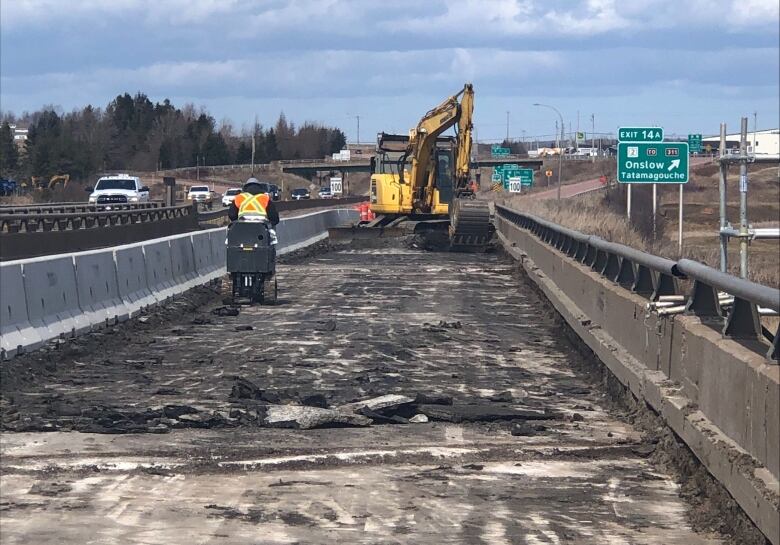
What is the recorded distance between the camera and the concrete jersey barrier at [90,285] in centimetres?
1388

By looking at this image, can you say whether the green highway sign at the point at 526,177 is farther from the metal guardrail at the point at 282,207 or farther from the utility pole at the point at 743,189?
the utility pole at the point at 743,189

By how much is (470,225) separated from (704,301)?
31030 mm

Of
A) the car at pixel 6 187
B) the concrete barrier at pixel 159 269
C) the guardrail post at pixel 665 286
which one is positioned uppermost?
the guardrail post at pixel 665 286

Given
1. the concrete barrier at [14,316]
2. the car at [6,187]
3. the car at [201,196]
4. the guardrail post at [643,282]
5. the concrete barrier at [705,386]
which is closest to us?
the concrete barrier at [705,386]

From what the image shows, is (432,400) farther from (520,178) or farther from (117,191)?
(520,178)

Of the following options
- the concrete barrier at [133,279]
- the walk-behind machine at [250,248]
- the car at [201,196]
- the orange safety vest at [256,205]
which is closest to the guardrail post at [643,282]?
the concrete barrier at [133,279]

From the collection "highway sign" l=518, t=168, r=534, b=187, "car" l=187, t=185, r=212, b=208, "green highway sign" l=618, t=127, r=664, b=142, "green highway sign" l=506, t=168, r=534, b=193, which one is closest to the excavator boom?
"green highway sign" l=618, t=127, r=664, b=142

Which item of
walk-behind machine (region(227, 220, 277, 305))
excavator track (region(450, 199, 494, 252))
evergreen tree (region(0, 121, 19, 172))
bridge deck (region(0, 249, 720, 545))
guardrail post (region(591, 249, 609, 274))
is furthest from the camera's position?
evergreen tree (region(0, 121, 19, 172))

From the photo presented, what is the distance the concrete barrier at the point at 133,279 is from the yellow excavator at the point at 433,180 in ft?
69.8

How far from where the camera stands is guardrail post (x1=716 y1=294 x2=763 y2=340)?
8.18m

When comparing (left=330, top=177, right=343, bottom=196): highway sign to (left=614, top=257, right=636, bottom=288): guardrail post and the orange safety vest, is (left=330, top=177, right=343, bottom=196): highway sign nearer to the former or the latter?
the orange safety vest

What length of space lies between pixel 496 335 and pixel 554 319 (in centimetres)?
218

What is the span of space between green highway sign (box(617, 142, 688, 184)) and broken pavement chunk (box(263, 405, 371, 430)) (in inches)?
692

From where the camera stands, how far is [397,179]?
45.3 metres
